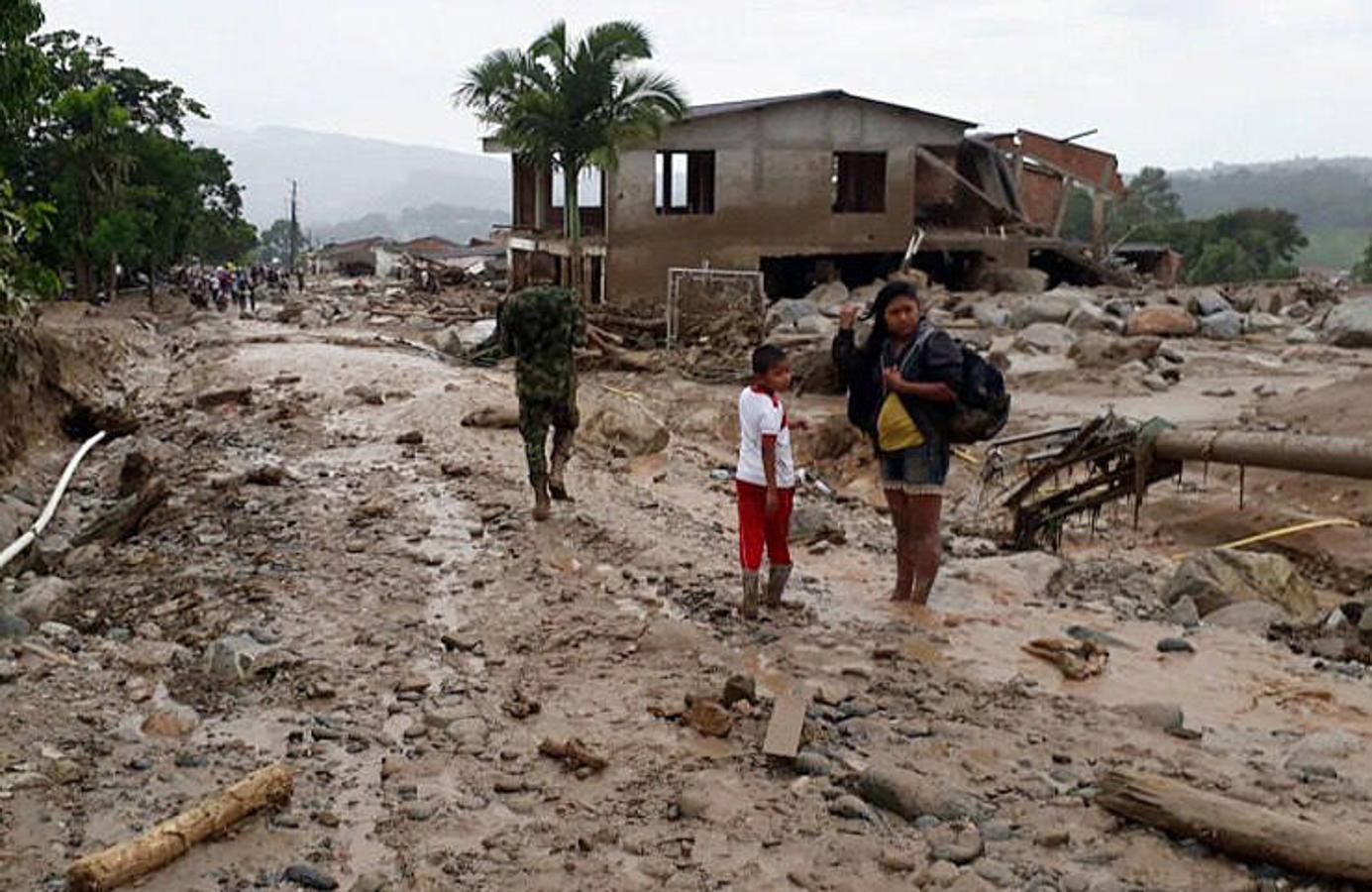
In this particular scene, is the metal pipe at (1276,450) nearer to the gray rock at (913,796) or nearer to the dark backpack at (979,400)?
the dark backpack at (979,400)

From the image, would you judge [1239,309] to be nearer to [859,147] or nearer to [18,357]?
[859,147]

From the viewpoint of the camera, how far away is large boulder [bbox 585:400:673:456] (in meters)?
12.4

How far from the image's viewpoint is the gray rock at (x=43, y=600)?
7.16m

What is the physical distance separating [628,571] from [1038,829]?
345 centimetres

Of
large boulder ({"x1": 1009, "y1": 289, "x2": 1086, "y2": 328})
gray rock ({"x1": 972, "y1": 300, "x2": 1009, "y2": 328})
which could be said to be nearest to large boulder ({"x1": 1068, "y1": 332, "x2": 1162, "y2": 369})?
large boulder ({"x1": 1009, "y1": 289, "x2": 1086, "y2": 328})

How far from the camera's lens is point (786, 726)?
460 cm

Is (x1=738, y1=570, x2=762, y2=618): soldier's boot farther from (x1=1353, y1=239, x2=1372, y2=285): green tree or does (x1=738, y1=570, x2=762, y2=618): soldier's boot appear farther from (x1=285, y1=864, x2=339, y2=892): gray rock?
(x1=1353, y1=239, x2=1372, y2=285): green tree

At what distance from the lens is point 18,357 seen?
13.8m

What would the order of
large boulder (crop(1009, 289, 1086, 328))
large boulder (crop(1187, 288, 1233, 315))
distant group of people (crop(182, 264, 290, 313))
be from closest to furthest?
large boulder (crop(1009, 289, 1086, 328))
large boulder (crop(1187, 288, 1233, 315))
distant group of people (crop(182, 264, 290, 313))

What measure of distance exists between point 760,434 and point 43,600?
4.34 m

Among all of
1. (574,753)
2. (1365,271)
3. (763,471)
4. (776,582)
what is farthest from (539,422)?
(1365,271)

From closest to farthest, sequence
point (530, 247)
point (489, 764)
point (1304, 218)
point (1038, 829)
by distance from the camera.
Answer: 1. point (1038, 829)
2. point (489, 764)
3. point (530, 247)
4. point (1304, 218)

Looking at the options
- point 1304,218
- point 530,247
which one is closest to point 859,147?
point 530,247

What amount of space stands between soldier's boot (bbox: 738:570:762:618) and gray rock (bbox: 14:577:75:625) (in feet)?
12.6
